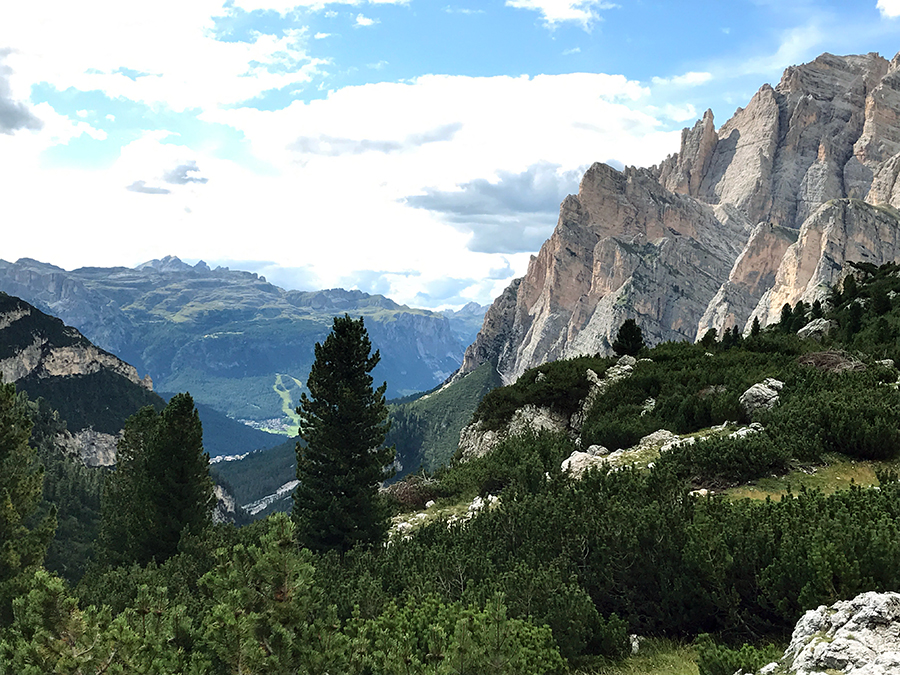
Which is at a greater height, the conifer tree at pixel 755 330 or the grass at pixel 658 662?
the conifer tree at pixel 755 330

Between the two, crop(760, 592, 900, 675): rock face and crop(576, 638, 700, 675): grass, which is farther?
crop(576, 638, 700, 675): grass

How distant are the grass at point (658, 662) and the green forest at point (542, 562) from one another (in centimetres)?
5

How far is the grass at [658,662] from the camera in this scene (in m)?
8.71

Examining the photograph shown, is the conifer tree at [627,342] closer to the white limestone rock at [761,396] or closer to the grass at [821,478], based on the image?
the white limestone rock at [761,396]

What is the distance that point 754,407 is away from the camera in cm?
2053

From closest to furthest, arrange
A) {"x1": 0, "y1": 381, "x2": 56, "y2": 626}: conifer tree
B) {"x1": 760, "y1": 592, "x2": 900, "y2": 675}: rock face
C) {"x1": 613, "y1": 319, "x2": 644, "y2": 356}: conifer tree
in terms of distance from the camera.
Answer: {"x1": 760, "y1": 592, "x2": 900, "y2": 675}: rock face → {"x1": 0, "y1": 381, "x2": 56, "y2": 626}: conifer tree → {"x1": 613, "y1": 319, "x2": 644, "y2": 356}: conifer tree

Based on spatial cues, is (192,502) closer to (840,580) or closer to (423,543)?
(423,543)

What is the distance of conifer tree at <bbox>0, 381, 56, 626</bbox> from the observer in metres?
21.5

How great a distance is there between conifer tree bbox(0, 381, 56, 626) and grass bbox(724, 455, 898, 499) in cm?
2193

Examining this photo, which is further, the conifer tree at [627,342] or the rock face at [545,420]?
the conifer tree at [627,342]

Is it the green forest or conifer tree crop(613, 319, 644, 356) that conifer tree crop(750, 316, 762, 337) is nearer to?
conifer tree crop(613, 319, 644, 356)

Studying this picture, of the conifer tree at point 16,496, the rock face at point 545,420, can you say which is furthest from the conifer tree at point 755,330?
the conifer tree at point 16,496

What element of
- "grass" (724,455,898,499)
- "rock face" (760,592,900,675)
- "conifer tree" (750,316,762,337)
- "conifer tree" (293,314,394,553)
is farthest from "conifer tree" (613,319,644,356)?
"rock face" (760,592,900,675)

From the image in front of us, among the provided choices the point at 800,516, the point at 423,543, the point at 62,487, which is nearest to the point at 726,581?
the point at 800,516
